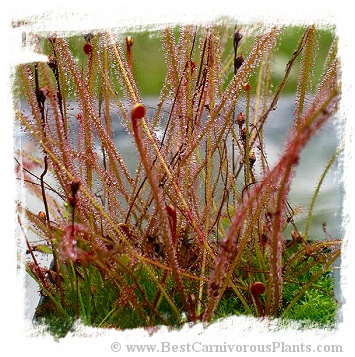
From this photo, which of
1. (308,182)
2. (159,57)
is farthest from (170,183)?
(159,57)

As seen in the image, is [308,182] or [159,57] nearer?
[308,182]

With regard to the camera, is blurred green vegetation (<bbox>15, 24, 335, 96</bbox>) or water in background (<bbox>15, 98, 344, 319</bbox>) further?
blurred green vegetation (<bbox>15, 24, 335, 96</bbox>)

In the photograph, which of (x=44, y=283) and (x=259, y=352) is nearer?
(x=259, y=352)

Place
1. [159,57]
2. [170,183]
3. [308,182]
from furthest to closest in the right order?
1. [159,57]
2. [308,182]
3. [170,183]

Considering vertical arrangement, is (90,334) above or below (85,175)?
below

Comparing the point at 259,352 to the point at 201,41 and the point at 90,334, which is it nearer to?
the point at 90,334

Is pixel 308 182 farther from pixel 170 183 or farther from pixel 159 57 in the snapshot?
pixel 159 57

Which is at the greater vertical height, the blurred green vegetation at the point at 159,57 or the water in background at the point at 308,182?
the blurred green vegetation at the point at 159,57

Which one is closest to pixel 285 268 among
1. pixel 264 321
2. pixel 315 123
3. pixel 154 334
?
pixel 264 321

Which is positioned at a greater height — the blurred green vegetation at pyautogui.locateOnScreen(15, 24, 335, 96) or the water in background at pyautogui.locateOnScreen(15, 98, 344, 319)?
the blurred green vegetation at pyautogui.locateOnScreen(15, 24, 335, 96)

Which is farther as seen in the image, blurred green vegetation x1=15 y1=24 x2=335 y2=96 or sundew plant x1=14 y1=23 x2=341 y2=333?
blurred green vegetation x1=15 y1=24 x2=335 y2=96

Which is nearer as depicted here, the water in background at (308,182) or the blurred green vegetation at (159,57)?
the water in background at (308,182)
